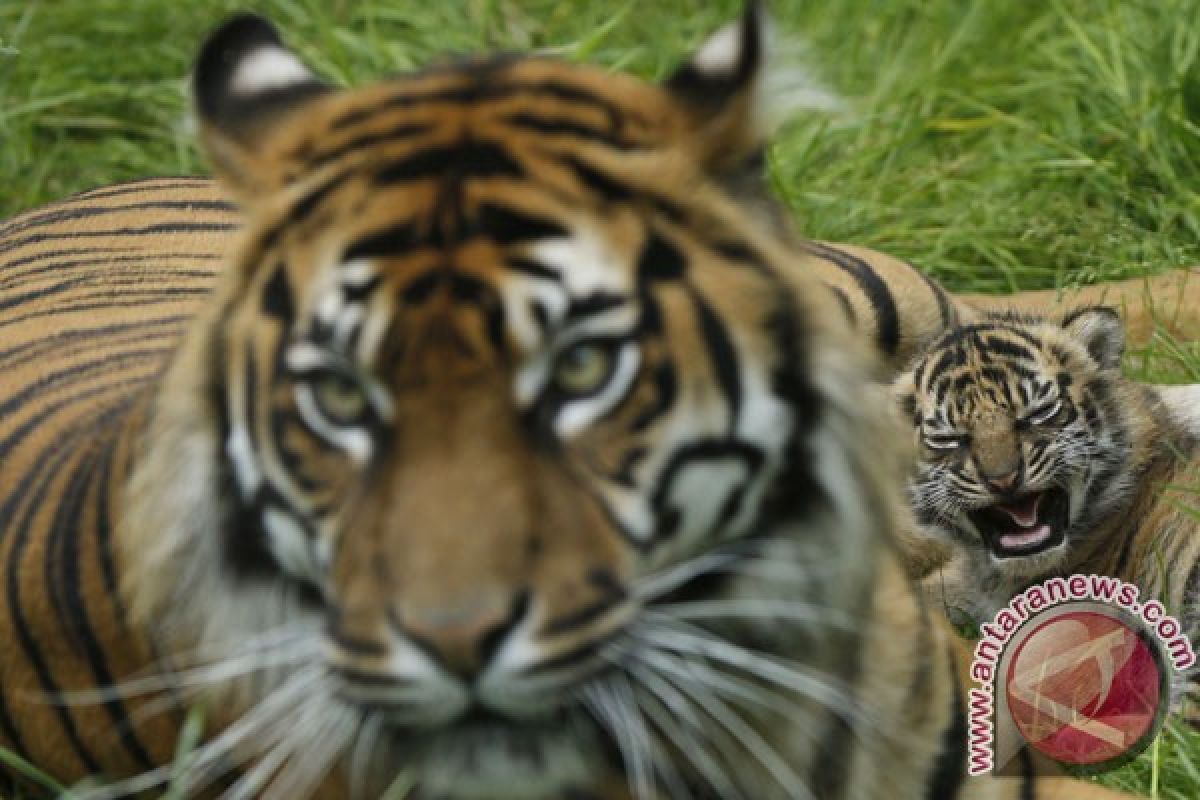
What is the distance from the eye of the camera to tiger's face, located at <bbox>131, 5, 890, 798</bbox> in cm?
204

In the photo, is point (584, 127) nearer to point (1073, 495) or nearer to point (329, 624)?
point (329, 624)

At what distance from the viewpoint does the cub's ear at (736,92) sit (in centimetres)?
226

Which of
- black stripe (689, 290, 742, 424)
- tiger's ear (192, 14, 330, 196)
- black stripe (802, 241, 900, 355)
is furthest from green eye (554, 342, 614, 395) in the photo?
black stripe (802, 241, 900, 355)

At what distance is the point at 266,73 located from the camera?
8.42 ft

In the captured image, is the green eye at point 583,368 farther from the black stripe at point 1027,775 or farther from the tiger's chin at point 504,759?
the black stripe at point 1027,775

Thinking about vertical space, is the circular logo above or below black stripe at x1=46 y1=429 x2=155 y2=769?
below

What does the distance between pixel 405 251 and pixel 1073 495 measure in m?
2.72

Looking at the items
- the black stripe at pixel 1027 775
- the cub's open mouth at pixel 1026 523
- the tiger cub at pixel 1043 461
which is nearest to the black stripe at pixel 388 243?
the black stripe at pixel 1027 775

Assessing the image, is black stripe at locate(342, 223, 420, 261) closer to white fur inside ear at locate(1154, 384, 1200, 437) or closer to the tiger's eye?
the tiger's eye

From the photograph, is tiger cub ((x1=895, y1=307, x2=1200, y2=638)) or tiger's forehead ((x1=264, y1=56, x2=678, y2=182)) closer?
tiger's forehead ((x1=264, y1=56, x2=678, y2=182))

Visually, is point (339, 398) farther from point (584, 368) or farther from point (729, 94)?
point (729, 94)

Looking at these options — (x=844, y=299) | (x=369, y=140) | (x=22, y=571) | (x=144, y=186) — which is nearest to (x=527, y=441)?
(x=369, y=140)

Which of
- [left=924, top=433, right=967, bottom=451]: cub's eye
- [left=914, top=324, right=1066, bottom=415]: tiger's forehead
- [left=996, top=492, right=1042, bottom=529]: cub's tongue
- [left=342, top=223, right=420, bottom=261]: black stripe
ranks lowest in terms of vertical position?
[left=996, top=492, right=1042, bottom=529]: cub's tongue

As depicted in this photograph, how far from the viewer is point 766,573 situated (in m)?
2.29
